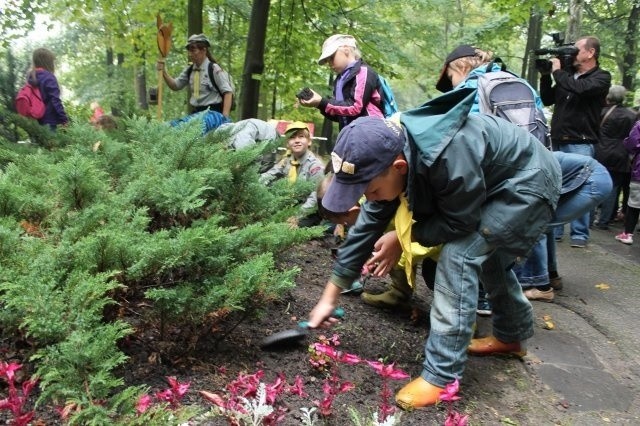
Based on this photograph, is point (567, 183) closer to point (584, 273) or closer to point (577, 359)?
point (577, 359)

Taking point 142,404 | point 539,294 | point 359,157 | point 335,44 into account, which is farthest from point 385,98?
point 142,404

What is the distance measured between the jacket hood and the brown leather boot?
126 centimetres

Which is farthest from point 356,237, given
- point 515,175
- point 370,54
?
point 370,54

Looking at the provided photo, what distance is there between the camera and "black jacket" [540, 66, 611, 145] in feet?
15.4

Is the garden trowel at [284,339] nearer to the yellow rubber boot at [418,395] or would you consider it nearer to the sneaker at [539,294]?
the yellow rubber boot at [418,395]

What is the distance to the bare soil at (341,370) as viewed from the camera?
79.7 inches

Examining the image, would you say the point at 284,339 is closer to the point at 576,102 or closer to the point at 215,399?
the point at 215,399

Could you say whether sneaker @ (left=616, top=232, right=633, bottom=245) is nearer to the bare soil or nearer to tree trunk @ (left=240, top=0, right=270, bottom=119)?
the bare soil

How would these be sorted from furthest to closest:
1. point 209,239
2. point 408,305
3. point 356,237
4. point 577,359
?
point 408,305, point 577,359, point 356,237, point 209,239

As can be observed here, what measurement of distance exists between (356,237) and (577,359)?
4.96 feet

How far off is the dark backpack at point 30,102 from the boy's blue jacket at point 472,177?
496cm

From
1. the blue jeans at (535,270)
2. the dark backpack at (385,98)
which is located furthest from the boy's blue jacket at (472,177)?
the dark backpack at (385,98)

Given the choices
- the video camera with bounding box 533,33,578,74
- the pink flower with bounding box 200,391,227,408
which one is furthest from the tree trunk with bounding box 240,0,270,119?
the pink flower with bounding box 200,391,227,408

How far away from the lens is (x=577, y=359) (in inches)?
117
